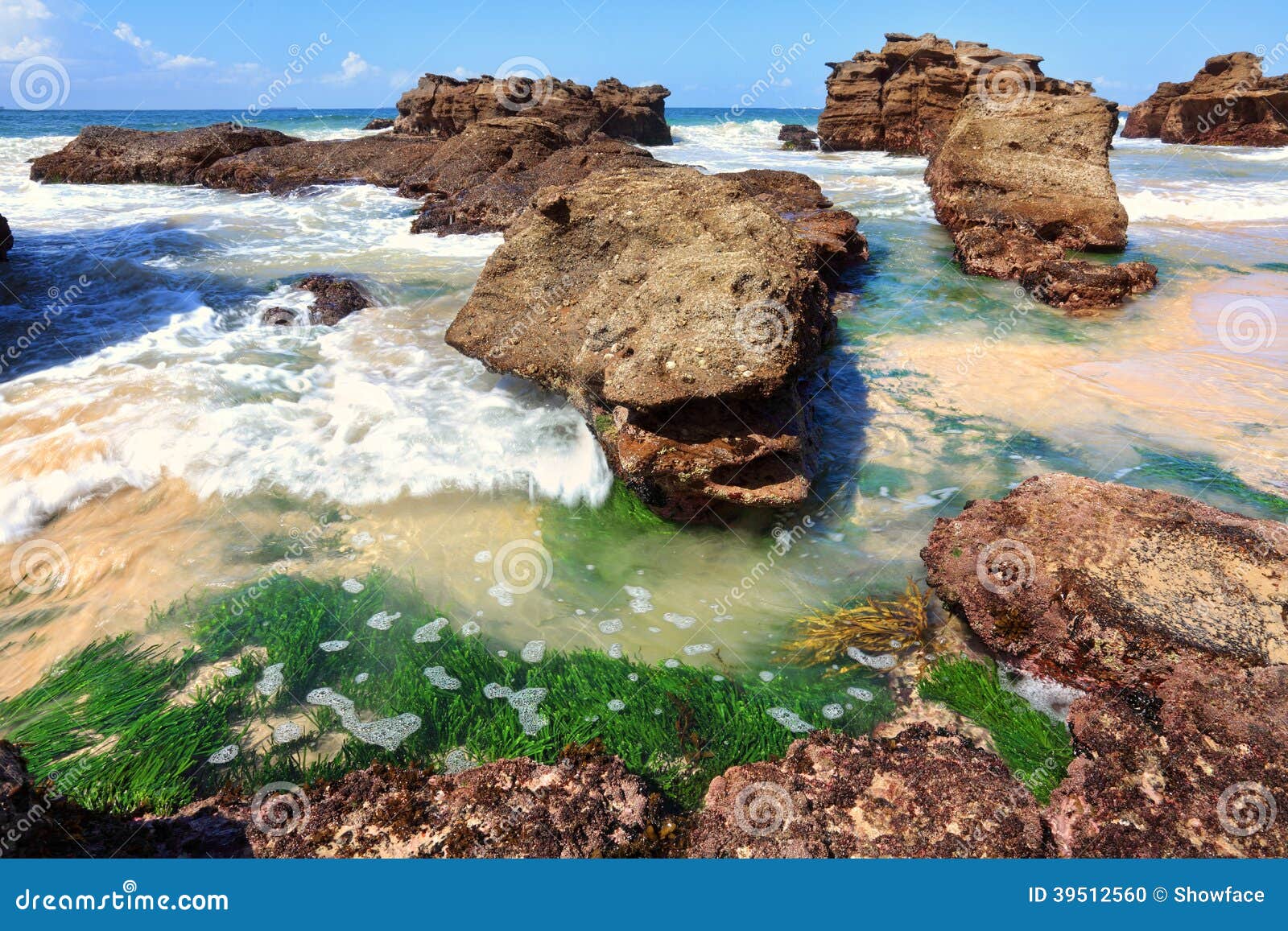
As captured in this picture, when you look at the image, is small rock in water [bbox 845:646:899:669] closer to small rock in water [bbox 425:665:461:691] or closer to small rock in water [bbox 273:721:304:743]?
small rock in water [bbox 425:665:461:691]

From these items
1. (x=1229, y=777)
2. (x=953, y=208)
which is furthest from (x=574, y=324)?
(x=953, y=208)

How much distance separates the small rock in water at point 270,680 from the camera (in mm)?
3422

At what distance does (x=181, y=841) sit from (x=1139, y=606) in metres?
4.10

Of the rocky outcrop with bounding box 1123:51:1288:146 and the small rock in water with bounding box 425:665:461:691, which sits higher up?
the rocky outcrop with bounding box 1123:51:1288:146

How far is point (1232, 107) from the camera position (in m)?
33.9

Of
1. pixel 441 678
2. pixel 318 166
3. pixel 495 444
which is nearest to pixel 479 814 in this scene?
pixel 441 678

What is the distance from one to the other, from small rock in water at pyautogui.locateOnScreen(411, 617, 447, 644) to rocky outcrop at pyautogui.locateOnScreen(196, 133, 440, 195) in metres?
15.9

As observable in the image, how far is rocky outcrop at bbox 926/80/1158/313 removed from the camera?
1031cm

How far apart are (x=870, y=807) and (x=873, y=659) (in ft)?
3.56

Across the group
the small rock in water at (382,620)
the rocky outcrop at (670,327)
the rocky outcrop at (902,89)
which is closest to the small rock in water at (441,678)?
the small rock in water at (382,620)

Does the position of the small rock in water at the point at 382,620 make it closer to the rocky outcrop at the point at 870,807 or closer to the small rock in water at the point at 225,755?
the small rock in water at the point at 225,755

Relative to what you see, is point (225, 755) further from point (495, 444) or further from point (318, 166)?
point (318, 166)

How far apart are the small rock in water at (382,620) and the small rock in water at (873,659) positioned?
2491mm

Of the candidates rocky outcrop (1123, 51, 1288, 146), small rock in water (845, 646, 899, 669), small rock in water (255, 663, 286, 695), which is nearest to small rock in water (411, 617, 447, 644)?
small rock in water (255, 663, 286, 695)
